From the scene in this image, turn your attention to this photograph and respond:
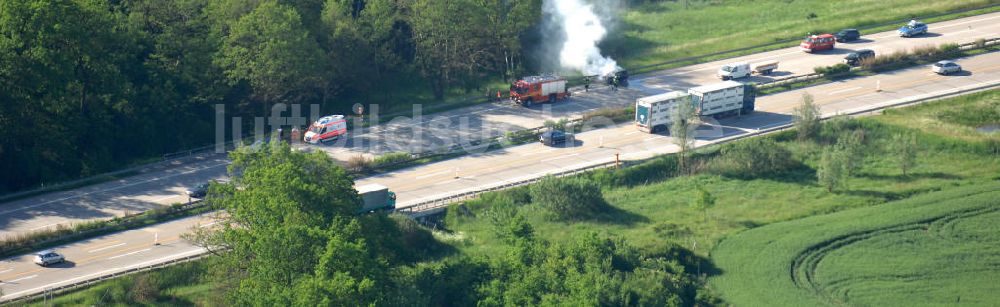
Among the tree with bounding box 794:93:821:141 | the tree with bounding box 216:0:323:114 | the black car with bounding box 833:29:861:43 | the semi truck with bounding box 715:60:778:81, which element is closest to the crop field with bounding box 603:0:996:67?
the black car with bounding box 833:29:861:43

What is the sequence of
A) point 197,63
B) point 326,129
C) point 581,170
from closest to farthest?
point 581,170 → point 326,129 → point 197,63

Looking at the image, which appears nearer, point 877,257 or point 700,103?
point 877,257

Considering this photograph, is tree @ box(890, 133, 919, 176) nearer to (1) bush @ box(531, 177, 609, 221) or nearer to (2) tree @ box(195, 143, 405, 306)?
(1) bush @ box(531, 177, 609, 221)

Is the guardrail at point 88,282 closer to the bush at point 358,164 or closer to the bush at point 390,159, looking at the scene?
the bush at point 358,164

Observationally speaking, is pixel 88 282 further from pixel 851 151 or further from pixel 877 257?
pixel 851 151

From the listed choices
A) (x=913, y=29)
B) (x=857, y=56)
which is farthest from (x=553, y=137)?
(x=913, y=29)

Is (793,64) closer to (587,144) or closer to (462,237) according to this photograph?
(587,144)

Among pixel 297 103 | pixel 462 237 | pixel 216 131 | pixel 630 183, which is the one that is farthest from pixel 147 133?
pixel 630 183
